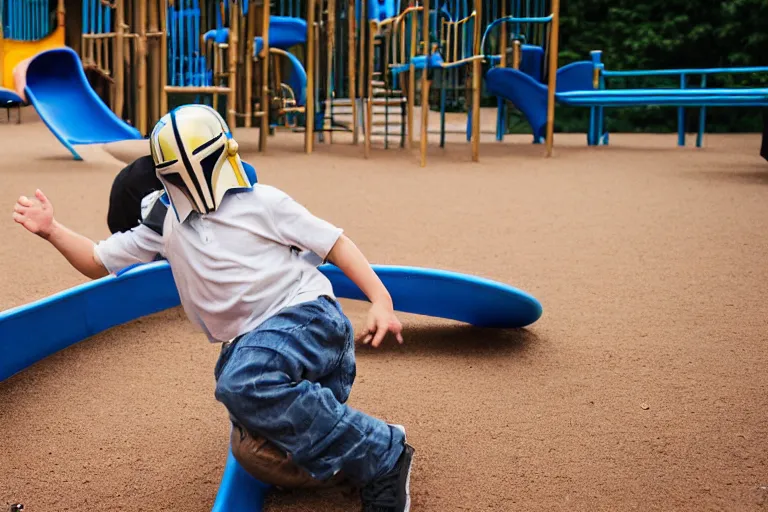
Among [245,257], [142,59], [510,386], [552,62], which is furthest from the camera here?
[552,62]

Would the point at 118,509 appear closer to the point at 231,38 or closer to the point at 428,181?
the point at 428,181

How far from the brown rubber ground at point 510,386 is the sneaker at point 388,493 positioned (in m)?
0.04

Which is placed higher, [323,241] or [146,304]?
[323,241]

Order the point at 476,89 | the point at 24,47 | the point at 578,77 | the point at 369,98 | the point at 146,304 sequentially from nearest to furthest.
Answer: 1. the point at 146,304
2. the point at 476,89
3. the point at 369,98
4. the point at 24,47
5. the point at 578,77

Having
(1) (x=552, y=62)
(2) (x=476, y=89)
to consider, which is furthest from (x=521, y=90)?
(2) (x=476, y=89)

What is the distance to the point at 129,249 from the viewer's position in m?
1.33

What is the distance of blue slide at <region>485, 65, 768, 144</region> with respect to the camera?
20.7ft

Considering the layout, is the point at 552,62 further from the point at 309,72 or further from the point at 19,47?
the point at 19,47

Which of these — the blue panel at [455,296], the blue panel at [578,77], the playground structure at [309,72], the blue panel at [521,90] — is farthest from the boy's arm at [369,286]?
the blue panel at [578,77]

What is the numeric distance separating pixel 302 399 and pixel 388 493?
Result: 178 mm

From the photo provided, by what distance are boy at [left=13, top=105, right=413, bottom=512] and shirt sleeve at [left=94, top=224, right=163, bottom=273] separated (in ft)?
0.17

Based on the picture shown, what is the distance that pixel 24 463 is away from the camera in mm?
1316

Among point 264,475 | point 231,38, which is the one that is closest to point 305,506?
point 264,475

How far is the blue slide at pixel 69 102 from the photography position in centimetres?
519
